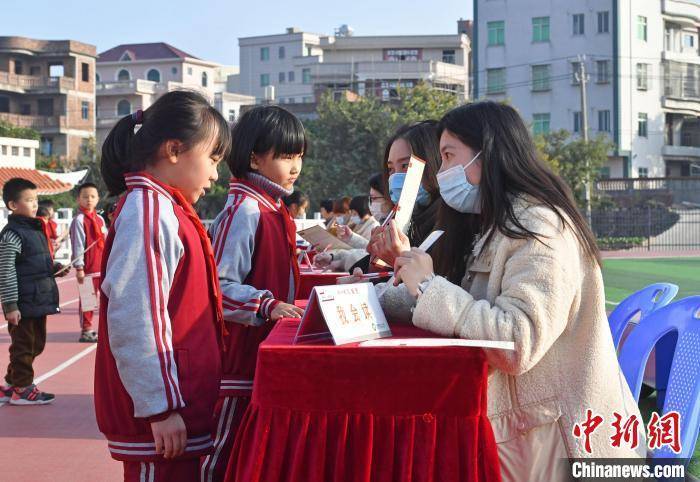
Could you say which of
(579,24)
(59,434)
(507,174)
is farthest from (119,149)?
(579,24)

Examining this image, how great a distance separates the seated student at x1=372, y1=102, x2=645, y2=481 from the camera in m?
2.47

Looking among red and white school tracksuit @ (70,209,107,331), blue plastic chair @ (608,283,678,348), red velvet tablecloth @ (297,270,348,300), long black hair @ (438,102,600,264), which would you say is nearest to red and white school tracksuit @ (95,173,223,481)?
long black hair @ (438,102,600,264)

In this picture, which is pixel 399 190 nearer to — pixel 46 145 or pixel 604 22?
pixel 604 22

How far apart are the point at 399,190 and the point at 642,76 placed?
154 ft

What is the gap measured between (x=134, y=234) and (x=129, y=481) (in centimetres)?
73

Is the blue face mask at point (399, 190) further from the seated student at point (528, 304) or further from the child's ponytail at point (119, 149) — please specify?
the child's ponytail at point (119, 149)

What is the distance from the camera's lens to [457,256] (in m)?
3.07

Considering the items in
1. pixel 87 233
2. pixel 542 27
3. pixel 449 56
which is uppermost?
pixel 449 56

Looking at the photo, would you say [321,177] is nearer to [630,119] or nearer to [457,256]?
[630,119]

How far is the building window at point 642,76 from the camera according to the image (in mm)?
47875

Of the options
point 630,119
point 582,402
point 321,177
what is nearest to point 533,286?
point 582,402

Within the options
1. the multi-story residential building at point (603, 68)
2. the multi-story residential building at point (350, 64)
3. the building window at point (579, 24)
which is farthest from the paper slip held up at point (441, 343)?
the building window at point (579, 24)

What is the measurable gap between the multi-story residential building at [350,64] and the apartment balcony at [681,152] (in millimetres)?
12497

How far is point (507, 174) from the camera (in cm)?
274
